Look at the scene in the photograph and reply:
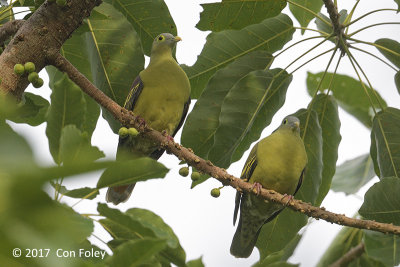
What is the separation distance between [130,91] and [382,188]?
154 centimetres

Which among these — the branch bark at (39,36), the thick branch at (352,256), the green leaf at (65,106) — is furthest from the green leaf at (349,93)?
the green leaf at (65,106)

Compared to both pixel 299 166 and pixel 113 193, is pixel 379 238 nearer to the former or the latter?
pixel 299 166

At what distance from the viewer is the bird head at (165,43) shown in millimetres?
3975

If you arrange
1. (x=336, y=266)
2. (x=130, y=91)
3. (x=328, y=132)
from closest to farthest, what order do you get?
1. (x=130, y=91)
2. (x=328, y=132)
3. (x=336, y=266)

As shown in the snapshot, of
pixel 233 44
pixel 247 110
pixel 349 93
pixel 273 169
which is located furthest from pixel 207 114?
pixel 349 93

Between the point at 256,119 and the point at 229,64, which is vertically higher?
the point at 229,64

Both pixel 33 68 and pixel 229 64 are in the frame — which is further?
pixel 229 64

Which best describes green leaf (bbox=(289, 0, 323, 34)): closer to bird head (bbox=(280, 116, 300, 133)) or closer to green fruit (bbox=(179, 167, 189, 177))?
bird head (bbox=(280, 116, 300, 133))

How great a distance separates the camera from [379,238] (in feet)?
9.86

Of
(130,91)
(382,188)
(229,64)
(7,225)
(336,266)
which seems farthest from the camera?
(336,266)

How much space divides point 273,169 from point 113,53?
1385 mm

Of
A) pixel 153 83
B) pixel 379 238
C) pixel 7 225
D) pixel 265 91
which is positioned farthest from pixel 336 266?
pixel 7 225

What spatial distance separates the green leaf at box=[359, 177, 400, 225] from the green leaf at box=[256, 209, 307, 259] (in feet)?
2.63

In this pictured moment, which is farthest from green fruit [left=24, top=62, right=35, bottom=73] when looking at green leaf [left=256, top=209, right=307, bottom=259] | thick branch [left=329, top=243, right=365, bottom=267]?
thick branch [left=329, top=243, right=365, bottom=267]
